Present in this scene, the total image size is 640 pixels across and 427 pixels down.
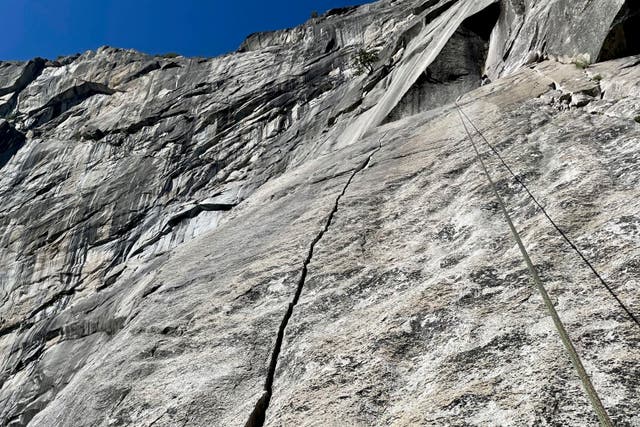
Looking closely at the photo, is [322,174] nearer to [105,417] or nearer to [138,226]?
[105,417]

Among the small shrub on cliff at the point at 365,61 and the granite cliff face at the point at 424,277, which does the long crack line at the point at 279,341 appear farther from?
the small shrub on cliff at the point at 365,61

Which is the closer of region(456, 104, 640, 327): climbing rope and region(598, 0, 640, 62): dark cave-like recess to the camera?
region(456, 104, 640, 327): climbing rope

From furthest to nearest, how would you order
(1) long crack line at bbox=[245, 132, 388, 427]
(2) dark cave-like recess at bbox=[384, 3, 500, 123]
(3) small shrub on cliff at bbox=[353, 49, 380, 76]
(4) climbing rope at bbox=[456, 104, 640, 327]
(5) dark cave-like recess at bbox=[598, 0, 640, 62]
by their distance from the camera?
1. (3) small shrub on cliff at bbox=[353, 49, 380, 76]
2. (2) dark cave-like recess at bbox=[384, 3, 500, 123]
3. (5) dark cave-like recess at bbox=[598, 0, 640, 62]
4. (1) long crack line at bbox=[245, 132, 388, 427]
5. (4) climbing rope at bbox=[456, 104, 640, 327]

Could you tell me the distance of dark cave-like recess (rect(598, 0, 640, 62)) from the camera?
8492 millimetres

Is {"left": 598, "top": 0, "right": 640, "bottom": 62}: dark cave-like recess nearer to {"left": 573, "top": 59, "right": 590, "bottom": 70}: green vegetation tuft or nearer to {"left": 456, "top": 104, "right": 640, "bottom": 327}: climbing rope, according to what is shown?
{"left": 573, "top": 59, "right": 590, "bottom": 70}: green vegetation tuft

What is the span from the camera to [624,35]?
859 cm

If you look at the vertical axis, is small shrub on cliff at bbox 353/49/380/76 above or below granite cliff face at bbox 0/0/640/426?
above

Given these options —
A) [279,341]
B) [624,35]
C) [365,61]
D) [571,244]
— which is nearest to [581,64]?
[624,35]

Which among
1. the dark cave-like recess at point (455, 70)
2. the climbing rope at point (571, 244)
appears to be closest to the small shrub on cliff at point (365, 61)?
the dark cave-like recess at point (455, 70)

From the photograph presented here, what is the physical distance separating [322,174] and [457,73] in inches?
250

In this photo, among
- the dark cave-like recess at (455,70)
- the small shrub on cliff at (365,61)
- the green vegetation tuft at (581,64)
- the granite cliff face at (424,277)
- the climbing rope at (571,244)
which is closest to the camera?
the climbing rope at (571,244)

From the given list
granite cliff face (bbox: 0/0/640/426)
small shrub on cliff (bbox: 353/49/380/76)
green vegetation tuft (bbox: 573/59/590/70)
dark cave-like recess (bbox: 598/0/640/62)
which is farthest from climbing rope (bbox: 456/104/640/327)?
small shrub on cliff (bbox: 353/49/380/76)

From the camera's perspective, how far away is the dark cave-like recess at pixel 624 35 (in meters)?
8.49

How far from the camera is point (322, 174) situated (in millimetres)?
10602
